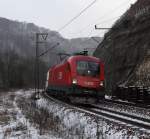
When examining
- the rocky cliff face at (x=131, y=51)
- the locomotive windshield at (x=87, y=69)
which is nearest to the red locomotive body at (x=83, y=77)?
the locomotive windshield at (x=87, y=69)

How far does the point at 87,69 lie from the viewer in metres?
24.2

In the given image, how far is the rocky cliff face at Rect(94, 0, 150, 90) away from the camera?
134ft

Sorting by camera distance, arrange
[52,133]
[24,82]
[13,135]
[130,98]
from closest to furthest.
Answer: [13,135] → [52,133] → [130,98] → [24,82]

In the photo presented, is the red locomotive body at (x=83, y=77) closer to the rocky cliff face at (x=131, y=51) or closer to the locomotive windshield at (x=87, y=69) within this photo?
the locomotive windshield at (x=87, y=69)

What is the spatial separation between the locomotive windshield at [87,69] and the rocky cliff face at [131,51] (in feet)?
45.3

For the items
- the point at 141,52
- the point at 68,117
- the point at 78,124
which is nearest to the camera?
the point at 78,124

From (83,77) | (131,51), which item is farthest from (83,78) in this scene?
(131,51)

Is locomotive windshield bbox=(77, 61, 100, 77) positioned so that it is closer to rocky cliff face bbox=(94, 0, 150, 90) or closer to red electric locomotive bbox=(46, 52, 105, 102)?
red electric locomotive bbox=(46, 52, 105, 102)

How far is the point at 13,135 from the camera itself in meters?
11.8

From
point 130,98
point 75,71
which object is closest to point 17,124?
point 75,71

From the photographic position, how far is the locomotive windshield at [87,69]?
24.0m

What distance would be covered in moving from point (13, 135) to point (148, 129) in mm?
4203

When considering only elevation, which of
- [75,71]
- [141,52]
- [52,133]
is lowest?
[52,133]

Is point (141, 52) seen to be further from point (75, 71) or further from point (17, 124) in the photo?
point (17, 124)
